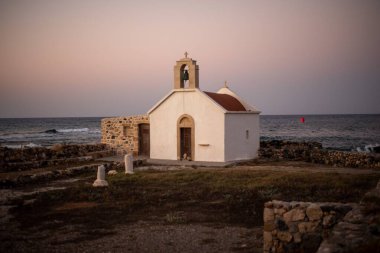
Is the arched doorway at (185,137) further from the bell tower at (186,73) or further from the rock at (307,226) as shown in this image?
the rock at (307,226)

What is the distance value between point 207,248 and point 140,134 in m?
19.2

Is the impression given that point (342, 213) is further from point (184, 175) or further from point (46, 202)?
point (184, 175)

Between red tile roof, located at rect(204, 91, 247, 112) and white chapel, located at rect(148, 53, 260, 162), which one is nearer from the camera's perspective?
white chapel, located at rect(148, 53, 260, 162)

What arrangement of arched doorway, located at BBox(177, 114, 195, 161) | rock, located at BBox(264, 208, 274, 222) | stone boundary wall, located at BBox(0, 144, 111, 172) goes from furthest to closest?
1. arched doorway, located at BBox(177, 114, 195, 161)
2. stone boundary wall, located at BBox(0, 144, 111, 172)
3. rock, located at BBox(264, 208, 274, 222)

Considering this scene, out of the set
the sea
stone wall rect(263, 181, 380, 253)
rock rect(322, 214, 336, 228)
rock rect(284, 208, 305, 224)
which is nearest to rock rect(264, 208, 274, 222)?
stone wall rect(263, 181, 380, 253)

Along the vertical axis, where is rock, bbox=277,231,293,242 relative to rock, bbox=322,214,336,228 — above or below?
below

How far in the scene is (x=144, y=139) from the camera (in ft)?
90.5

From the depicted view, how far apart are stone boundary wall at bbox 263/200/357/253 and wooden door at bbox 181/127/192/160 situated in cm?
1705

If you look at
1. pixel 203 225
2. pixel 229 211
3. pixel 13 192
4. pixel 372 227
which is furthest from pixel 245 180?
pixel 372 227

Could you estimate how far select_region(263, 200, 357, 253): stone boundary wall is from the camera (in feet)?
25.4

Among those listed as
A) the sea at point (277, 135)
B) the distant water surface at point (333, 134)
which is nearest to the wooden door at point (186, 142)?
the sea at point (277, 135)

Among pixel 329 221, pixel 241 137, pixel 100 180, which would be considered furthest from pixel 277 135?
pixel 329 221

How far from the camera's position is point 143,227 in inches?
418

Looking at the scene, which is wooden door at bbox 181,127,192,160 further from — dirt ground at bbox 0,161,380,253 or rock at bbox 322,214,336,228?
rock at bbox 322,214,336,228
